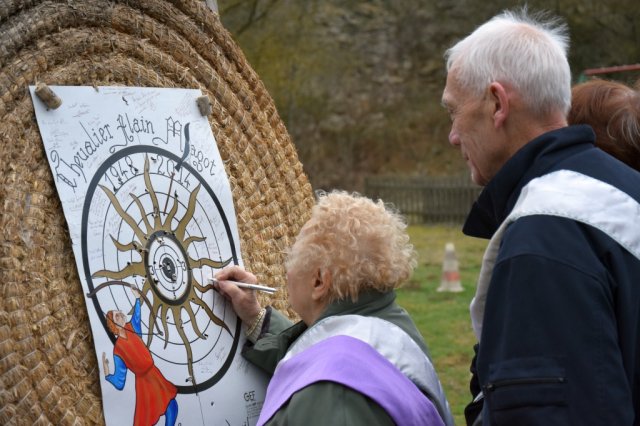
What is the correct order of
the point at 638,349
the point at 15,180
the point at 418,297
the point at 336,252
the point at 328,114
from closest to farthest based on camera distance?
the point at 638,349
the point at 15,180
the point at 336,252
the point at 418,297
the point at 328,114

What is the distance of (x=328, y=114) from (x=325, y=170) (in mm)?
1071

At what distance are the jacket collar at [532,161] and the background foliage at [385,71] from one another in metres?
14.9

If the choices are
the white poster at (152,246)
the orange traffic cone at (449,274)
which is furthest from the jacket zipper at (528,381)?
the orange traffic cone at (449,274)

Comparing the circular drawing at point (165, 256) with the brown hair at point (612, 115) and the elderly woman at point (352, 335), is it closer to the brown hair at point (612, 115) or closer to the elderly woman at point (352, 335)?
the elderly woman at point (352, 335)

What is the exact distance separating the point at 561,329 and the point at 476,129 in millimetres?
427

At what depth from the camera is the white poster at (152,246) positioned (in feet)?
6.34

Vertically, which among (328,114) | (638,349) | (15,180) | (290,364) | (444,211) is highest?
(15,180)

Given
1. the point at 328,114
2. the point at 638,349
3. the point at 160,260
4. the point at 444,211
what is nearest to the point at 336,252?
the point at 160,260

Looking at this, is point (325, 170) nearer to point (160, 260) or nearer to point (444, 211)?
point (444, 211)

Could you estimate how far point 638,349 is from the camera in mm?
1550

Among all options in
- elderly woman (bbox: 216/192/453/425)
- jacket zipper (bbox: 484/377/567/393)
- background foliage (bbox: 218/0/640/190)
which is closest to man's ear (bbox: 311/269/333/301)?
elderly woman (bbox: 216/192/453/425)

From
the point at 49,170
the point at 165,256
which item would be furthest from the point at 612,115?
the point at 49,170

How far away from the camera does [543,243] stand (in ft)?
4.90

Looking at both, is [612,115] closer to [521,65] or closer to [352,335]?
[521,65]
